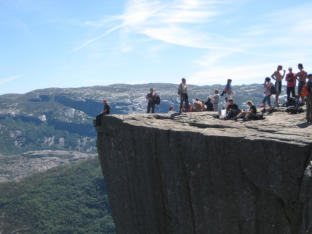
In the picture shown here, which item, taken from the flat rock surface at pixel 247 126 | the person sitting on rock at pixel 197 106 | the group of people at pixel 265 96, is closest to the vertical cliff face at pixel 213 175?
Answer: the flat rock surface at pixel 247 126

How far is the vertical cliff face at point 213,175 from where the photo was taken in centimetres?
1355

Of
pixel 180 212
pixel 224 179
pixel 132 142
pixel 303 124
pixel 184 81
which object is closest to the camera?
pixel 224 179

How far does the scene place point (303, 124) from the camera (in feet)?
56.5

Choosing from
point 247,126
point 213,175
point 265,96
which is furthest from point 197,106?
point 213,175

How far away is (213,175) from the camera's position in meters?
16.4

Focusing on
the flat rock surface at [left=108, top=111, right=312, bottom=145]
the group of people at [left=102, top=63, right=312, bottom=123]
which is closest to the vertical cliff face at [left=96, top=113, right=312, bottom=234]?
the flat rock surface at [left=108, top=111, right=312, bottom=145]

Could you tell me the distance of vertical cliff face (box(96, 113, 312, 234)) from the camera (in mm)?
13547

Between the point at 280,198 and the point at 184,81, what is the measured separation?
16246mm

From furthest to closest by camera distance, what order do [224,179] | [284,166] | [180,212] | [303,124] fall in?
[180,212]
[303,124]
[224,179]
[284,166]

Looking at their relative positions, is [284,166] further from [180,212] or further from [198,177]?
[180,212]

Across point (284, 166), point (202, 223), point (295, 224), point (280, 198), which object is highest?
point (284, 166)

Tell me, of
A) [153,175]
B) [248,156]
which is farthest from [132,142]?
[248,156]

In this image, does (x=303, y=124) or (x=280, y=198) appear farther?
(x=303, y=124)

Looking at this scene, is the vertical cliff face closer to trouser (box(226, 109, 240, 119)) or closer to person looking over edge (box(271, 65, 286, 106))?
trouser (box(226, 109, 240, 119))
